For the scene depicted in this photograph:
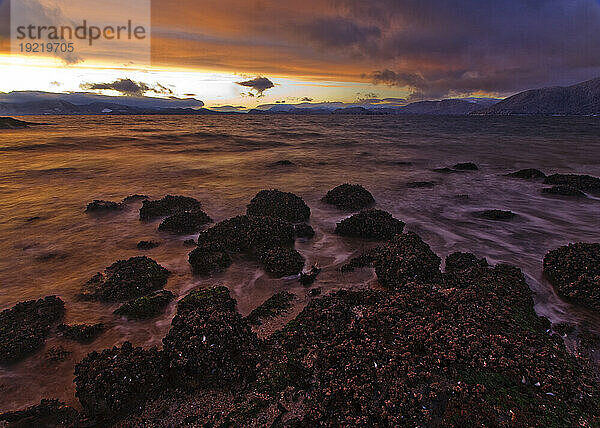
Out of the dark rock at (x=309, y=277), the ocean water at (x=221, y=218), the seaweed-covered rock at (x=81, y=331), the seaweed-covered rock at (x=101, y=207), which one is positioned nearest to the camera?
the seaweed-covered rock at (x=81, y=331)

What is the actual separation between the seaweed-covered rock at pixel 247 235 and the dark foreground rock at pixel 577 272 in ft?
22.7

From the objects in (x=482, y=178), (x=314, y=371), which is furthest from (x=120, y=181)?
(x=482, y=178)

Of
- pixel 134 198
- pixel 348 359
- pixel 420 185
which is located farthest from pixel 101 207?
pixel 420 185

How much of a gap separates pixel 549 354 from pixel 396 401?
275cm

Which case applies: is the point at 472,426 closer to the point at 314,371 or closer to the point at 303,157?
the point at 314,371

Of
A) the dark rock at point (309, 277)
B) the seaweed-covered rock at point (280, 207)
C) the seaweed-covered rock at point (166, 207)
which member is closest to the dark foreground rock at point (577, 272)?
the dark rock at point (309, 277)

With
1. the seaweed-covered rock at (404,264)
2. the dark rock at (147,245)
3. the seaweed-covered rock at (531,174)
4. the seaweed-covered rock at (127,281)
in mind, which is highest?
the seaweed-covered rock at (531,174)

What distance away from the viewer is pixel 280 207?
40.7 feet

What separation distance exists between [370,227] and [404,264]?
332cm

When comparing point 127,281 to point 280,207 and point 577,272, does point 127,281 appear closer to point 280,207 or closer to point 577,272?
point 280,207

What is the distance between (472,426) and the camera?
12.3ft

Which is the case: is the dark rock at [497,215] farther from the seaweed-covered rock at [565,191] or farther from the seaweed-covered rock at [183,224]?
the seaweed-covered rock at [183,224]

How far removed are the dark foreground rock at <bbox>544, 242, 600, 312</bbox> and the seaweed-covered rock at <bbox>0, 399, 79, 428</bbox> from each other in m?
9.30

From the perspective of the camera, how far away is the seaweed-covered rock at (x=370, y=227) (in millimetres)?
10352
